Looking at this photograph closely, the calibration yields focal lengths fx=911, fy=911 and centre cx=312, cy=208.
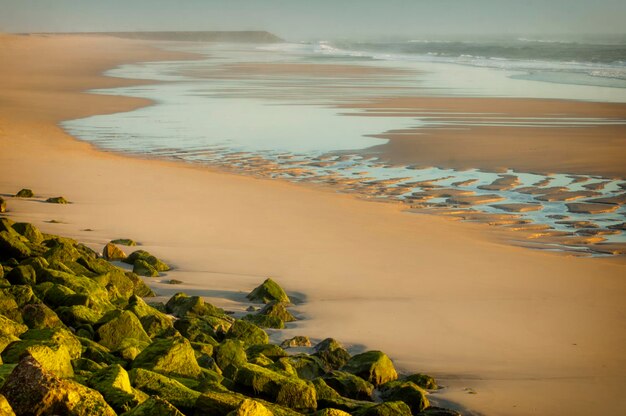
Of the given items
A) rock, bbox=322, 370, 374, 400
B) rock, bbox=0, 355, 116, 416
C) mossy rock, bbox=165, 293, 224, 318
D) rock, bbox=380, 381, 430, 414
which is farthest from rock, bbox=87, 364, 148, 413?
mossy rock, bbox=165, 293, 224, 318

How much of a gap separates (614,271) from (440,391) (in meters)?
3.42

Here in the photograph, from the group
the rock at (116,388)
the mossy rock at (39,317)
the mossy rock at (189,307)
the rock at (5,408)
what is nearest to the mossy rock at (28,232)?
the mossy rock at (189,307)

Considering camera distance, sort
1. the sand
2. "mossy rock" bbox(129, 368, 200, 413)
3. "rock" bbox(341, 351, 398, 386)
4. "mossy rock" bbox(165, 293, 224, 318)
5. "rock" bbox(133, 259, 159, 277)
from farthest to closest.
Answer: "rock" bbox(133, 259, 159, 277) → "mossy rock" bbox(165, 293, 224, 318) → the sand → "rock" bbox(341, 351, 398, 386) → "mossy rock" bbox(129, 368, 200, 413)

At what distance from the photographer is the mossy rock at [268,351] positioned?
545 cm

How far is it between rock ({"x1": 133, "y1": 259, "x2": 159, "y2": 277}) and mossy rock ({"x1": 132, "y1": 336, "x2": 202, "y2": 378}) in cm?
282

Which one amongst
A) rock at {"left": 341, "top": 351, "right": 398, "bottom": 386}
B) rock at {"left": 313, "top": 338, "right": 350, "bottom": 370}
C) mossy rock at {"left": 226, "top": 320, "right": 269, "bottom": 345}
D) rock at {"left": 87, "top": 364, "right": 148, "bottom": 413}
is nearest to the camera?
rock at {"left": 87, "top": 364, "right": 148, "bottom": 413}

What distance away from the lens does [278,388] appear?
15.2 feet

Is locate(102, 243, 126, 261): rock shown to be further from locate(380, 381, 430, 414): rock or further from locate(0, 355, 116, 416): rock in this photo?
locate(0, 355, 116, 416): rock

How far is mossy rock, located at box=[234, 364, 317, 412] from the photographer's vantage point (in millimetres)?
4570

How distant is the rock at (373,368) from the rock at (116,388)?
154 centimetres

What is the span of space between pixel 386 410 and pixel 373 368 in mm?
758

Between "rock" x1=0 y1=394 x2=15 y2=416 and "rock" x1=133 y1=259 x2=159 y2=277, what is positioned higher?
"rock" x1=0 y1=394 x2=15 y2=416

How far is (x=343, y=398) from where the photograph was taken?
4848mm

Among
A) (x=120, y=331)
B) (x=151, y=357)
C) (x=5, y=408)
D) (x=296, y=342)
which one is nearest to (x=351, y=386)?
(x=296, y=342)
